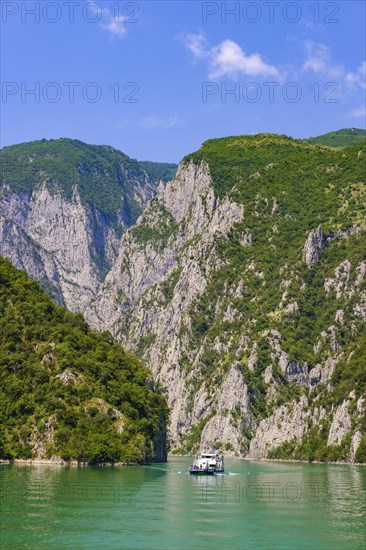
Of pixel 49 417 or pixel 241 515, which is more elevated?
pixel 49 417

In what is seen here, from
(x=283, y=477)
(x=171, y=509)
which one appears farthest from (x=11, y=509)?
(x=283, y=477)

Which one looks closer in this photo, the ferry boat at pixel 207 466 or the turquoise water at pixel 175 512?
the turquoise water at pixel 175 512

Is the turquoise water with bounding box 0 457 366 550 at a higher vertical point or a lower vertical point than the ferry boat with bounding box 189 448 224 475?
lower

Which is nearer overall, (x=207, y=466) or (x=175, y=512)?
(x=175, y=512)

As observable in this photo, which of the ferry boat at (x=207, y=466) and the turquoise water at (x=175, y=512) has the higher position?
the ferry boat at (x=207, y=466)

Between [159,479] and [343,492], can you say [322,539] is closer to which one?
[343,492]

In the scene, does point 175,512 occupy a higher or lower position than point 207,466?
lower

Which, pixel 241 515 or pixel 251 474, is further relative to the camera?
pixel 251 474

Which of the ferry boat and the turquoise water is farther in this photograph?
the ferry boat
